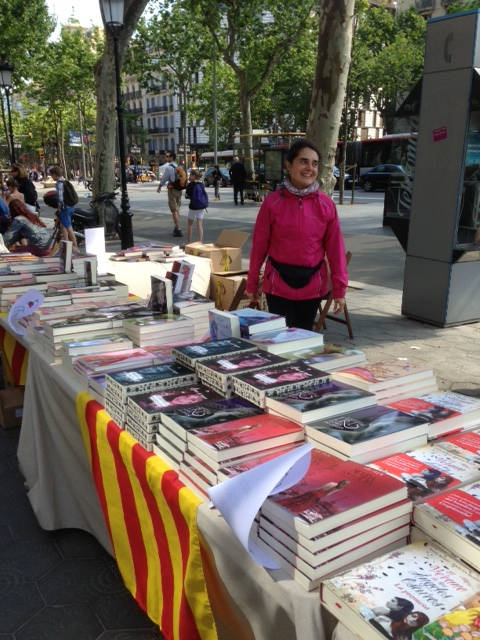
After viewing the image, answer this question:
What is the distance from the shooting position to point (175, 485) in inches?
62.8

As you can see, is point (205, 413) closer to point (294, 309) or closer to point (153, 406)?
point (153, 406)

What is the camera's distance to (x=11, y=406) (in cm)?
392

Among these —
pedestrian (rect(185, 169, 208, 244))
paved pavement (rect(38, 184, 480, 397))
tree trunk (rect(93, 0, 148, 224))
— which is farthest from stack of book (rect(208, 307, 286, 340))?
tree trunk (rect(93, 0, 148, 224))

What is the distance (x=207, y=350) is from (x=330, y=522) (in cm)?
108

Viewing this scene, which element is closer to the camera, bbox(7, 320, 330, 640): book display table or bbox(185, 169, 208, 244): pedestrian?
bbox(7, 320, 330, 640): book display table

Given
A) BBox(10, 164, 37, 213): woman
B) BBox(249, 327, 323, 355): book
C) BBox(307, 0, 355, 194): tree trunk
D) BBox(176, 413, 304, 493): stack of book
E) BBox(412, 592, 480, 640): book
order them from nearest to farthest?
1. BBox(412, 592, 480, 640): book
2. BBox(176, 413, 304, 493): stack of book
3. BBox(249, 327, 323, 355): book
4. BBox(307, 0, 355, 194): tree trunk
5. BBox(10, 164, 37, 213): woman

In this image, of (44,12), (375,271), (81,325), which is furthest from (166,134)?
(81,325)

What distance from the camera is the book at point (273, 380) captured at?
5.86ft

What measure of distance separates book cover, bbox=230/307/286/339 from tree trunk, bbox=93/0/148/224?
1022 centimetres

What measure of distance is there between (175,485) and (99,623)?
105 centimetres

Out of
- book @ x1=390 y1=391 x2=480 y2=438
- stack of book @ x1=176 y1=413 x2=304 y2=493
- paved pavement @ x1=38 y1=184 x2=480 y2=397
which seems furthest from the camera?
paved pavement @ x1=38 y1=184 x2=480 y2=397

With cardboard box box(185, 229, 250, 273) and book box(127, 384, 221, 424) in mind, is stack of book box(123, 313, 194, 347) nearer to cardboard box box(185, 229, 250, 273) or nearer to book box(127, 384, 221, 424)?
book box(127, 384, 221, 424)

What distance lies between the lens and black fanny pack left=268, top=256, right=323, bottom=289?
3438 millimetres

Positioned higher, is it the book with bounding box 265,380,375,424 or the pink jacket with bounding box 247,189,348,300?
the pink jacket with bounding box 247,189,348,300
